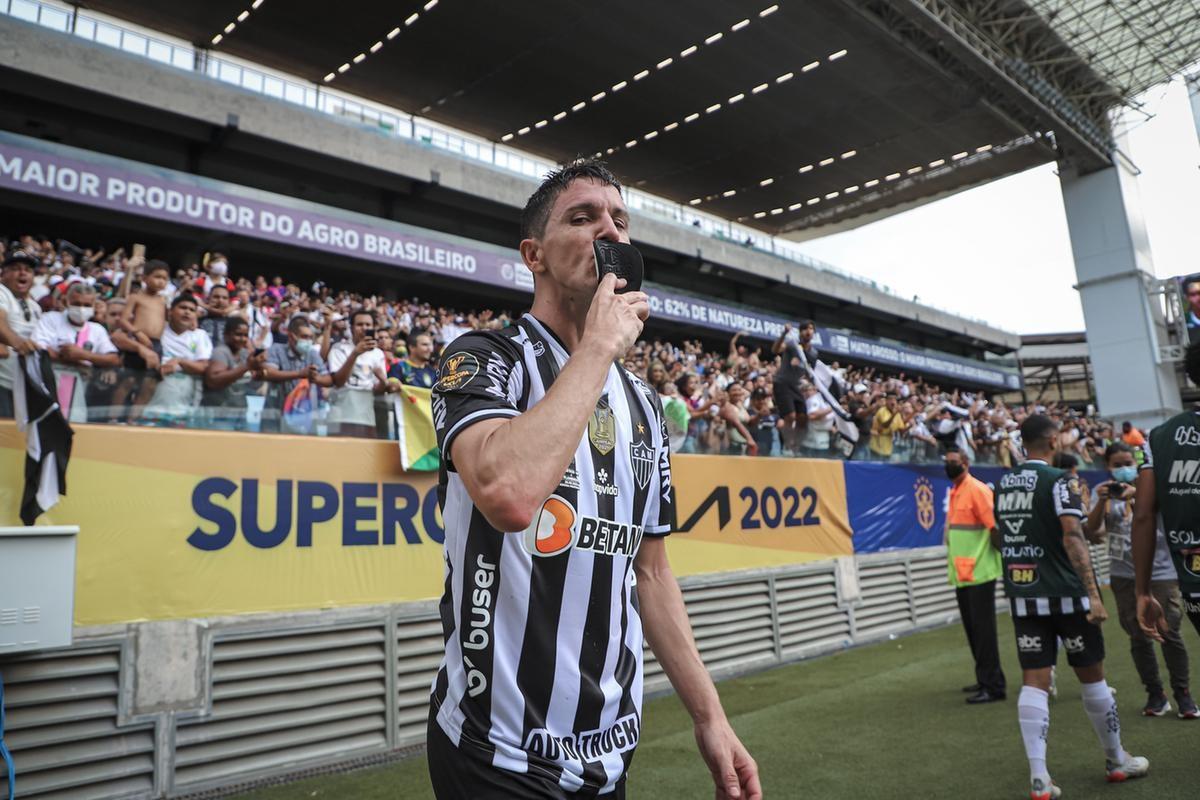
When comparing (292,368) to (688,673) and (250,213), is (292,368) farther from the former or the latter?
(250,213)

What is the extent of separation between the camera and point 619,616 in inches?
65.9

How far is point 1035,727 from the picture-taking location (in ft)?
14.1

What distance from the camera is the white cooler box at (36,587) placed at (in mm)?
3916

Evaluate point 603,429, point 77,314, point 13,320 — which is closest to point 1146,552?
point 603,429

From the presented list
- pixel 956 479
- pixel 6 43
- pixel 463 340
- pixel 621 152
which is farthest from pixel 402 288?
pixel 463 340

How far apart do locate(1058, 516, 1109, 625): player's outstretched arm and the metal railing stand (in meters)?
17.8

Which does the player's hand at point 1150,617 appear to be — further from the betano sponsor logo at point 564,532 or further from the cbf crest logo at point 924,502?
the cbf crest logo at point 924,502

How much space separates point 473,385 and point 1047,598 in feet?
14.6

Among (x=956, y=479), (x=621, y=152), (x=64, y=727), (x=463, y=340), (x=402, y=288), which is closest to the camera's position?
(x=463, y=340)

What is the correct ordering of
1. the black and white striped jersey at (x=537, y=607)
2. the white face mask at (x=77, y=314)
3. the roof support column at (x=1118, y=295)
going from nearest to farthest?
1. the black and white striped jersey at (x=537, y=607)
2. the white face mask at (x=77, y=314)
3. the roof support column at (x=1118, y=295)

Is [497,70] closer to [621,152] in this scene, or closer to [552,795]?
[621,152]

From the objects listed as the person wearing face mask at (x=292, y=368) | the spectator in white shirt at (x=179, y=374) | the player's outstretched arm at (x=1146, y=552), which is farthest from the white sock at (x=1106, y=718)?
the spectator in white shirt at (x=179, y=374)

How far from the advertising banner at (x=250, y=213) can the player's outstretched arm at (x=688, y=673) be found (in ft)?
47.3

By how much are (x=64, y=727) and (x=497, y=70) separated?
2109cm
